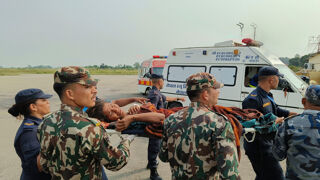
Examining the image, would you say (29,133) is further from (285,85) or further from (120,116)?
(285,85)

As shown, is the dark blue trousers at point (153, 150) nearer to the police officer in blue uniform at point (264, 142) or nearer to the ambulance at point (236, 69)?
the police officer in blue uniform at point (264, 142)

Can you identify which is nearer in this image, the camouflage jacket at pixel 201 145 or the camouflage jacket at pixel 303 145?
the camouflage jacket at pixel 201 145

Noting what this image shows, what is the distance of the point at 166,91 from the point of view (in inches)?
326

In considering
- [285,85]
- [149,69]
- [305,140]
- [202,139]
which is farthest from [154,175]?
[149,69]

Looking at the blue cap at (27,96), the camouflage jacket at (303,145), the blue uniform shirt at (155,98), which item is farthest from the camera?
the blue uniform shirt at (155,98)

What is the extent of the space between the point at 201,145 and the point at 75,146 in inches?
35.6

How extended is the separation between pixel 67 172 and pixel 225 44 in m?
6.75

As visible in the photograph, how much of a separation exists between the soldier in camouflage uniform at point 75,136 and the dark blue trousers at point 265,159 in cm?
192

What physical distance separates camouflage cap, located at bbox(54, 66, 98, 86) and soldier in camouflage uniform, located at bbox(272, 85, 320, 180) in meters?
1.75

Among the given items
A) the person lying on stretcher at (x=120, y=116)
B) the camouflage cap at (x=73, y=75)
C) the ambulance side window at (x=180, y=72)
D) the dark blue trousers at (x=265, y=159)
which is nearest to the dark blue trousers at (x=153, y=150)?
the person lying on stretcher at (x=120, y=116)

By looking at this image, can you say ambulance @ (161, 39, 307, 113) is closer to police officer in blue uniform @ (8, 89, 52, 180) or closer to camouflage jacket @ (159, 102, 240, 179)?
camouflage jacket @ (159, 102, 240, 179)

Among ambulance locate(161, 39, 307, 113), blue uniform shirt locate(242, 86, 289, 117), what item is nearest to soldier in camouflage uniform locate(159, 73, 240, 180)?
blue uniform shirt locate(242, 86, 289, 117)

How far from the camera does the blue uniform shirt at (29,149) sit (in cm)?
192

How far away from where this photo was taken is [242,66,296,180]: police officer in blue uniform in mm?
2717
